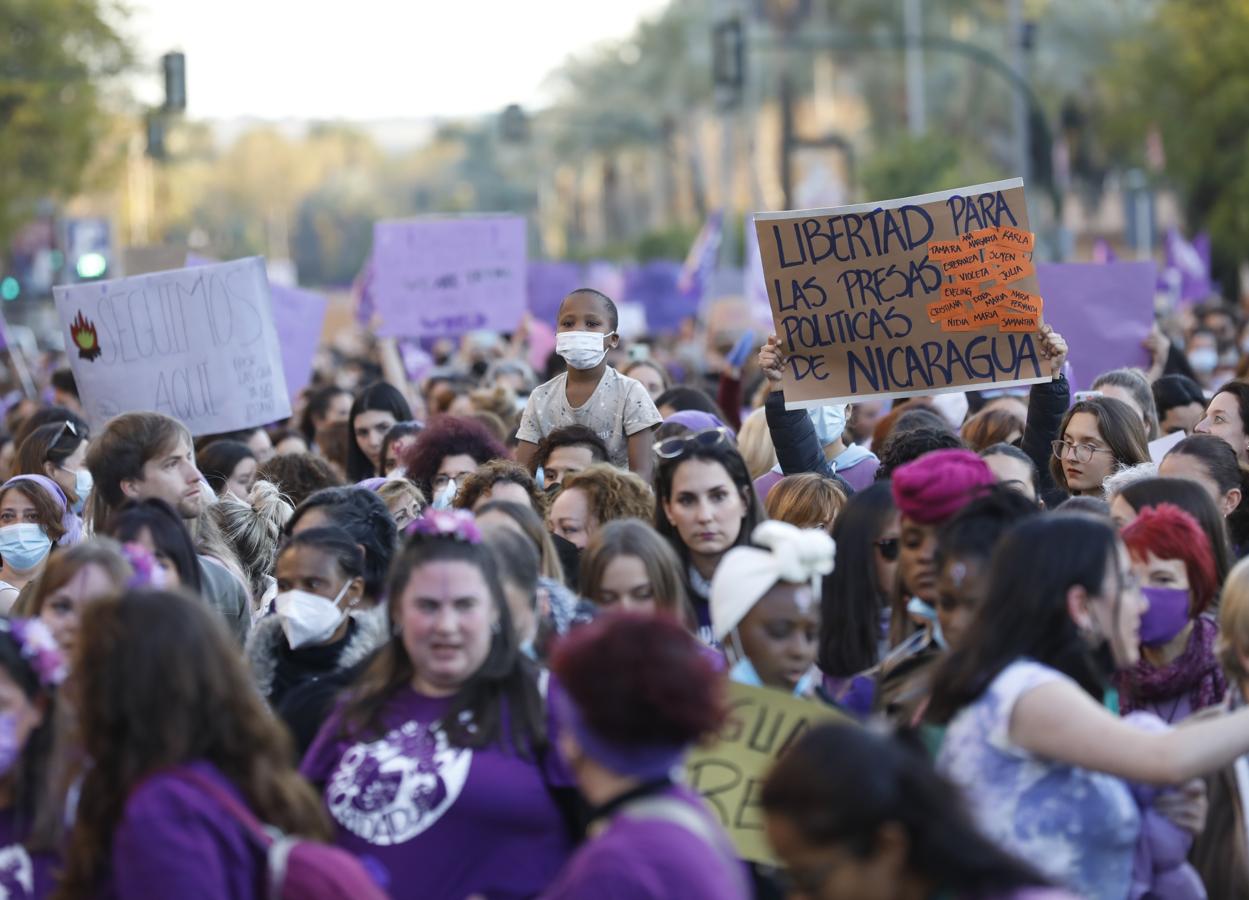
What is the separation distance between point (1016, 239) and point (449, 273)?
7.44 m

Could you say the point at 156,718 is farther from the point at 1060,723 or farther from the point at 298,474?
the point at 298,474

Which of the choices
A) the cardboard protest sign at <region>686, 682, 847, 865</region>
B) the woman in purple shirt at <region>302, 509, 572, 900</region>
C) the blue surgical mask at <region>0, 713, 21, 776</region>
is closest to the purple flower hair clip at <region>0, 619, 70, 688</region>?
the blue surgical mask at <region>0, 713, 21, 776</region>

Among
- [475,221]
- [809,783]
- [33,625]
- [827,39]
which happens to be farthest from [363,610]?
[827,39]

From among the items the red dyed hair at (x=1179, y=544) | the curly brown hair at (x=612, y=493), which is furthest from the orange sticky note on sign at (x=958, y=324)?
the red dyed hair at (x=1179, y=544)

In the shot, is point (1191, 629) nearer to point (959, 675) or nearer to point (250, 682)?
point (959, 675)

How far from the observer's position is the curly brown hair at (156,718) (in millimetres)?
3461

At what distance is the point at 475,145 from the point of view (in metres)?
133

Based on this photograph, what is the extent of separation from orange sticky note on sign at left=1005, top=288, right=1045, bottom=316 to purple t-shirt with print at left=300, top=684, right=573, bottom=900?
148 inches

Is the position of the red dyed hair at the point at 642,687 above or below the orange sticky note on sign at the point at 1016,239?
below

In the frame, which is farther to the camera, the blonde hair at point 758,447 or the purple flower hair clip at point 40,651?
the blonde hair at point 758,447

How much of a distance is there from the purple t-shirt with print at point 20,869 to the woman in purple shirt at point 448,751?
609mm

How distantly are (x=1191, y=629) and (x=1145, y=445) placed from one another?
245cm

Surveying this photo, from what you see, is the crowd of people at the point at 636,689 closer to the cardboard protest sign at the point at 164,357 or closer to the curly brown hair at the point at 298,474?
the curly brown hair at the point at 298,474

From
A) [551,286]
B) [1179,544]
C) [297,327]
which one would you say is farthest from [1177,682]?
[551,286]
